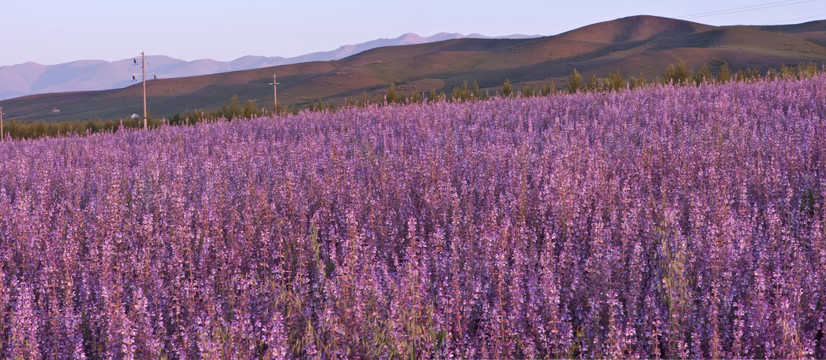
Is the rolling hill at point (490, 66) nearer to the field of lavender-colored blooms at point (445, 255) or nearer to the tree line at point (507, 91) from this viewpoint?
the tree line at point (507, 91)

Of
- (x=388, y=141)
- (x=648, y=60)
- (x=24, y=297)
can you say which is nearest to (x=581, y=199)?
(x=24, y=297)

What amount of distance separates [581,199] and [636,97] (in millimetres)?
5804

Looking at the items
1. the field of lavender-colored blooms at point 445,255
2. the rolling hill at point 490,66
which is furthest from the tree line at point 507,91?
the rolling hill at point 490,66

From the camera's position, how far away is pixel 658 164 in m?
5.25

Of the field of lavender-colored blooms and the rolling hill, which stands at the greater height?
the rolling hill

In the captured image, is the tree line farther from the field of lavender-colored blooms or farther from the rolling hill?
the rolling hill

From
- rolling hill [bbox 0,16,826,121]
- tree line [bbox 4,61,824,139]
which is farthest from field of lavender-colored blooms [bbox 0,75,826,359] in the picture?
rolling hill [bbox 0,16,826,121]

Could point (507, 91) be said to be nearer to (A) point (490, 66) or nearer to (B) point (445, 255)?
Answer: (B) point (445, 255)

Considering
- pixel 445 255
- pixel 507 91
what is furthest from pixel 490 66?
pixel 445 255

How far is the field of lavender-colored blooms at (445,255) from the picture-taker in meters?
2.48

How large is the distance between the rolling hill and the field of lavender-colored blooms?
55.0m

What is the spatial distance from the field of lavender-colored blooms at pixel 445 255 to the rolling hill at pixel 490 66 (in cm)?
5502

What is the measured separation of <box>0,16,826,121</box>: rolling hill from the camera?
214 feet

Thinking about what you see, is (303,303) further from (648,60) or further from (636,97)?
(648,60)
